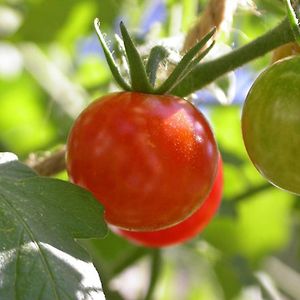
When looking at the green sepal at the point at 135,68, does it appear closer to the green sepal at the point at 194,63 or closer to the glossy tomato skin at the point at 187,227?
the green sepal at the point at 194,63

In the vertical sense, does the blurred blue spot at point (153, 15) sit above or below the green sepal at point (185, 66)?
below

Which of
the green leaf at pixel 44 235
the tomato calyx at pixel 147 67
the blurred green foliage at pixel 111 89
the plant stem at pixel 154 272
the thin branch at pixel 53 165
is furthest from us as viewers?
the blurred green foliage at pixel 111 89

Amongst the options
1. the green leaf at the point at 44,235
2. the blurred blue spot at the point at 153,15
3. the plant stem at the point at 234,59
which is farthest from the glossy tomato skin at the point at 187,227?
the blurred blue spot at the point at 153,15

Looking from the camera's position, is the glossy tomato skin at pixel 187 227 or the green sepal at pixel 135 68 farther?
the glossy tomato skin at pixel 187 227

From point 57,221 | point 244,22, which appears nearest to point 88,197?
point 57,221

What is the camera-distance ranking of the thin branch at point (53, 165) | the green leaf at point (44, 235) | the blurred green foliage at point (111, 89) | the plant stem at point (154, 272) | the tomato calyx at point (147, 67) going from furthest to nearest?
1. the blurred green foliage at point (111, 89)
2. the plant stem at point (154, 272)
3. the thin branch at point (53, 165)
4. the tomato calyx at point (147, 67)
5. the green leaf at point (44, 235)

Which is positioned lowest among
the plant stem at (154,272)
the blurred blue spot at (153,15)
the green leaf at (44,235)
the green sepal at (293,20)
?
the plant stem at (154,272)

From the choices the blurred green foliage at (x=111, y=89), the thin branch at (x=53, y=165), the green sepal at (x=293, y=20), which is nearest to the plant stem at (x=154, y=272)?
the blurred green foliage at (x=111, y=89)

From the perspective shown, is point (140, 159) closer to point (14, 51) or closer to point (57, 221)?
point (57, 221)
